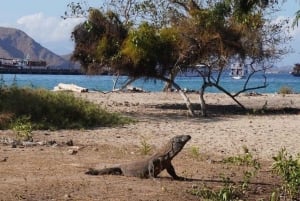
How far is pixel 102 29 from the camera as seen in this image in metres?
23.8

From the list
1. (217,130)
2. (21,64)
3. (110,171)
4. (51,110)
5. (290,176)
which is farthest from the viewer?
→ (21,64)

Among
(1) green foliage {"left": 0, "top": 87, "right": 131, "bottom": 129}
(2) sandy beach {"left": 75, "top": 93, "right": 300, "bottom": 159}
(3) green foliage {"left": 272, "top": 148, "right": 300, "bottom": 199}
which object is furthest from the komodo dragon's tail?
(1) green foliage {"left": 0, "top": 87, "right": 131, "bottom": 129}

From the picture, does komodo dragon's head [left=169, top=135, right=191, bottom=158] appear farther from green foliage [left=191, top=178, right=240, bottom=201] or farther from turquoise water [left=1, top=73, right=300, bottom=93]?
turquoise water [left=1, top=73, right=300, bottom=93]

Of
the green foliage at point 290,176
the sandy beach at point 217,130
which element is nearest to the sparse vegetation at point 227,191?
the green foliage at point 290,176

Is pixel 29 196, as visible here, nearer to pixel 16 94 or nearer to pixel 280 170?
pixel 280 170

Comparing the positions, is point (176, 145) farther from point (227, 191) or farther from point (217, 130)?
point (217, 130)

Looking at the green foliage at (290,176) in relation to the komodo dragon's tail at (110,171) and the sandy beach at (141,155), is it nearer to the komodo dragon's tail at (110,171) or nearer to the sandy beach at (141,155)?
the sandy beach at (141,155)

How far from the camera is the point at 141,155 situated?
12172 millimetres

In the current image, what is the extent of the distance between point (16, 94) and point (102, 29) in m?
5.80

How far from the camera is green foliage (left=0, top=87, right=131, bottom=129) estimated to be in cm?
1727

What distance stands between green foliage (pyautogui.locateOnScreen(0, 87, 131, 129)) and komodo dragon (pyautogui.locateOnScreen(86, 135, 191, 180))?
23.6 feet

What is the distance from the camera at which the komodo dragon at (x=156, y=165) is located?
30.4 feet

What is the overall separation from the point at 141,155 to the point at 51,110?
626 cm

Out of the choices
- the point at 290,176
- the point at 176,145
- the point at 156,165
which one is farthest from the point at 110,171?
the point at 290,176
